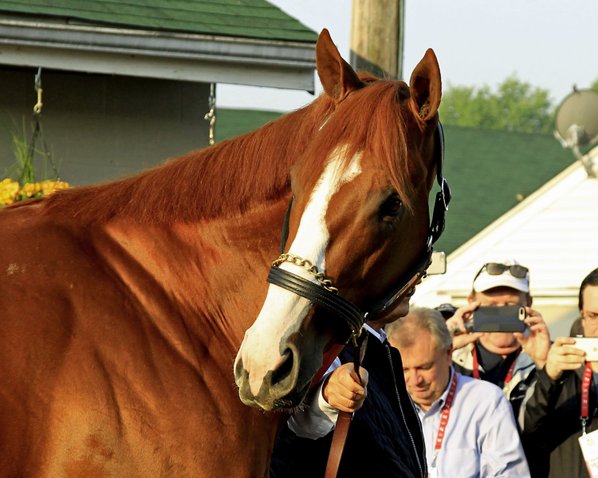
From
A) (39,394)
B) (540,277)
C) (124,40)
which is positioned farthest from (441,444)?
(540,277)

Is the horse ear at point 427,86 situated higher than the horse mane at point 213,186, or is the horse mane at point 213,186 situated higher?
the horse ear at point 427,86

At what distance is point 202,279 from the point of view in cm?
351

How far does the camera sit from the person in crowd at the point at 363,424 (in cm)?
358

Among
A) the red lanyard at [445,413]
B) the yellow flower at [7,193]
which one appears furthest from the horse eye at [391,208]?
the yellow flower at [7,193]

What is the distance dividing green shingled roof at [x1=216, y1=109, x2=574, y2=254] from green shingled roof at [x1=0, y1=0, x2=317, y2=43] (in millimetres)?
10832

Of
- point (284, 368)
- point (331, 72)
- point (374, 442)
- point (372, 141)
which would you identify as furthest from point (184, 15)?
point (284, 368)

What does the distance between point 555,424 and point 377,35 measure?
2.84 m

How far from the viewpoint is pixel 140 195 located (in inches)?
140

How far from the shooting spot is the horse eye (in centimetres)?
329

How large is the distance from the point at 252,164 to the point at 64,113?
16.2ft

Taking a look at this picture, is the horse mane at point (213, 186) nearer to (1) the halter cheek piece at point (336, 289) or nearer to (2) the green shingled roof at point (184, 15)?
(1) the halter cheek piece at point (336, 289)

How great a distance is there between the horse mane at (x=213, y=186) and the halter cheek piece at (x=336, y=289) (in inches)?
7.8

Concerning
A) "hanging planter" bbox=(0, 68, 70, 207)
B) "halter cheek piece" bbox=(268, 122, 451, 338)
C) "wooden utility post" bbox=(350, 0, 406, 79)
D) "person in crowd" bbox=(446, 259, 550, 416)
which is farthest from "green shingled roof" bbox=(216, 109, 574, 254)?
"halter cheek piece" bbox=(268, 122, 451, 338)

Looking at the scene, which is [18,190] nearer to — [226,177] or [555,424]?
[226,177]
